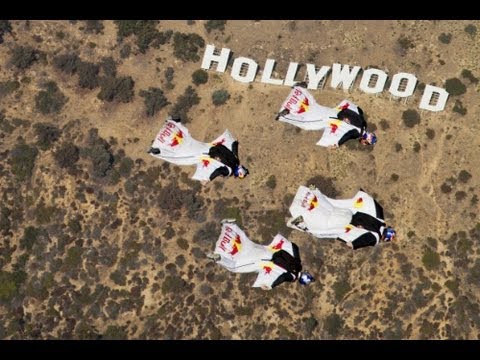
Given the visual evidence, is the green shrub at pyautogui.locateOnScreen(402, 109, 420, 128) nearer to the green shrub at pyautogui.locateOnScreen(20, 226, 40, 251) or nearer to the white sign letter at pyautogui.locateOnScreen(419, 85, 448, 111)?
the white sign letter at pyautogui.locateOnScreen(419, 85, 448, 111)

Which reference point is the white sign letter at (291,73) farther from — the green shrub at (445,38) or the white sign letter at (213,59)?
the green shrub at (445,38)

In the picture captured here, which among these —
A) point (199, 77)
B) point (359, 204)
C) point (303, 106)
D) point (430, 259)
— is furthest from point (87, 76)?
point (430, 259)

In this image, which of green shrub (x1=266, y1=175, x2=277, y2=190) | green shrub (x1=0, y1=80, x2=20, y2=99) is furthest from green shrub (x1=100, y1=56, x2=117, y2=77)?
green shrub (x1=266, y1=175, x2=277, y2=190)

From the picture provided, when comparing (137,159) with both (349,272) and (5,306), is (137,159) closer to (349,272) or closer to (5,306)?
(5,306)

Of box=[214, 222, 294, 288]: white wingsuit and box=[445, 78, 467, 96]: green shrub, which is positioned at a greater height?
box=[445, 78, 467, 96]: green shrub

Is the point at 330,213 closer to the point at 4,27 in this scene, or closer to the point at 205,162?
the point at 205,162

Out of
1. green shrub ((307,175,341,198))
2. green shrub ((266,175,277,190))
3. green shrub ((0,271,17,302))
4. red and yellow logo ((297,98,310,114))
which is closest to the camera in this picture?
green shrub ((0,271,17,302))
